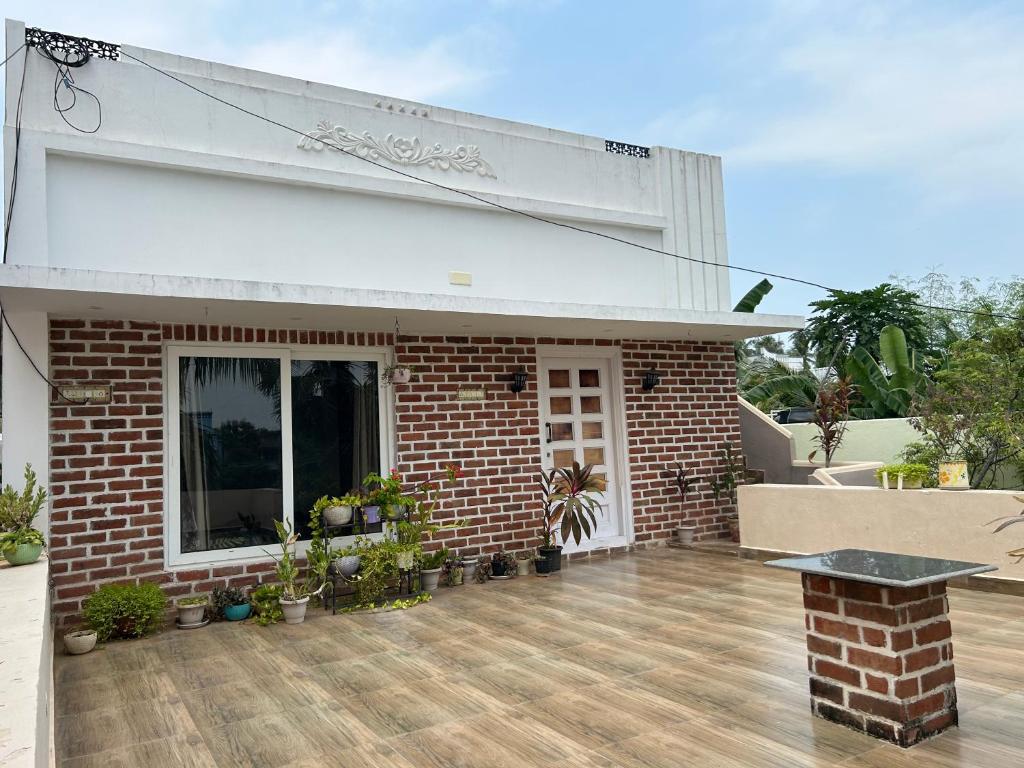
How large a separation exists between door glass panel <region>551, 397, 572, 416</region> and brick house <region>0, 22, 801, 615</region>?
2 centimetres

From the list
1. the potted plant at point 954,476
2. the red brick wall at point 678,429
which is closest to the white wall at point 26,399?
the red brick wall at point 678,429

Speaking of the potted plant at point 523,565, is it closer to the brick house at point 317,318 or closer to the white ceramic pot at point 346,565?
the brick house at point 317,318

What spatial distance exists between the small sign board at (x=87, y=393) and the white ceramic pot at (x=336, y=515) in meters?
1.85

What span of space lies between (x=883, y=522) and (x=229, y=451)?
5.30m

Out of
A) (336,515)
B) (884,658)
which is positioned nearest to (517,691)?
(884,658)

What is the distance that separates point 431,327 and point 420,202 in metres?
1.24

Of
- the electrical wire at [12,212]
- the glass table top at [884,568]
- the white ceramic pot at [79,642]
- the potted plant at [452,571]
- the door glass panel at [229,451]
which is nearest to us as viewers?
the glass table top at [884,568]

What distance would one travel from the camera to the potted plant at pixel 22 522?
4.39 metres

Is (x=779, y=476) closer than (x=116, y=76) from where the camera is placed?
No

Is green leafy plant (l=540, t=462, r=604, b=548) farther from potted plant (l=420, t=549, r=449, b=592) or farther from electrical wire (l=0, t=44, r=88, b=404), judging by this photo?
electrical wire (l=0, t=44, r=88, b=404)

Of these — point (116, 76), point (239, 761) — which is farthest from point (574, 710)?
point (116, 76)

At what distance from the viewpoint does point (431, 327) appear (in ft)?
22.1

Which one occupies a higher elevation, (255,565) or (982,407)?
(982,407)

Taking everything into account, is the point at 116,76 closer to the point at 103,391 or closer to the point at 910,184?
the point at 103,391
